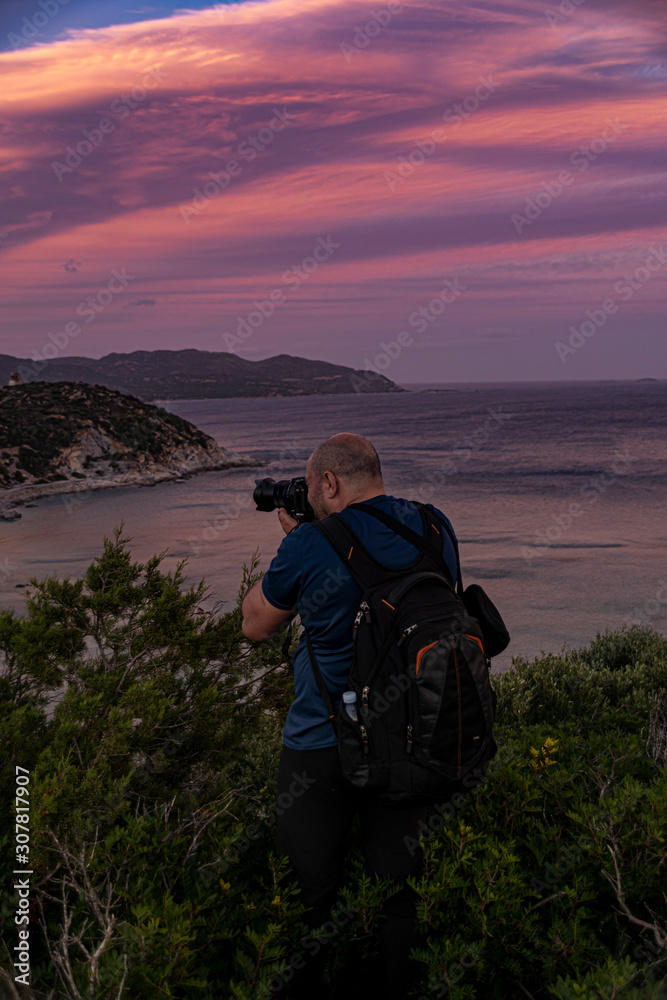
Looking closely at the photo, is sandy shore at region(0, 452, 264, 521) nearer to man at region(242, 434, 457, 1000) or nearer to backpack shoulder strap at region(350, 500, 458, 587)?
man at region(242, 434, 457, 1000)

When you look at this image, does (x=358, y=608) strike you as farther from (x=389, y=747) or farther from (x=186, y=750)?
(x=186, y=750)

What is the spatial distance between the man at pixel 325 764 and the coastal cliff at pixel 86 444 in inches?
1265

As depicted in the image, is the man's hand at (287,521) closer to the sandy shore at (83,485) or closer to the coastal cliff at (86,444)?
the sandy shore at (83,485)

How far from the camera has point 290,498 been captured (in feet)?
9.68

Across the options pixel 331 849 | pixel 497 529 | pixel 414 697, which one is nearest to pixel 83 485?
pixel 497 529

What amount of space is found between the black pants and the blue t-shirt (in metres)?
0.12

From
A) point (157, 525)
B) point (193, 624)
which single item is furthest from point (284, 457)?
point (193, 624)

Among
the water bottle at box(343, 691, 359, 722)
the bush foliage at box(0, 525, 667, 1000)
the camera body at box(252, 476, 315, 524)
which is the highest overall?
the camera body at box(252, 476, 315, 524)

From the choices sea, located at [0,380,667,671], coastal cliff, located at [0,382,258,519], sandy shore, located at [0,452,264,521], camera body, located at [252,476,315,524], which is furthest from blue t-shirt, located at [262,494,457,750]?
coastal cliff, located at [0,382,258,519]

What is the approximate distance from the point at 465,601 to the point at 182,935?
1569mm

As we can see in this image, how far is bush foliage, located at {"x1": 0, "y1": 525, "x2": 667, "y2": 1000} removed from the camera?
2.06 metres

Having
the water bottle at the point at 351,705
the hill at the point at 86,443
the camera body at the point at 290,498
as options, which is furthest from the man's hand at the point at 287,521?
the hill at the point at 86,443

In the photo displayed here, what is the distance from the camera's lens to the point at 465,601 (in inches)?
110

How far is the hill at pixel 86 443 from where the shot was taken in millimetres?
38812
